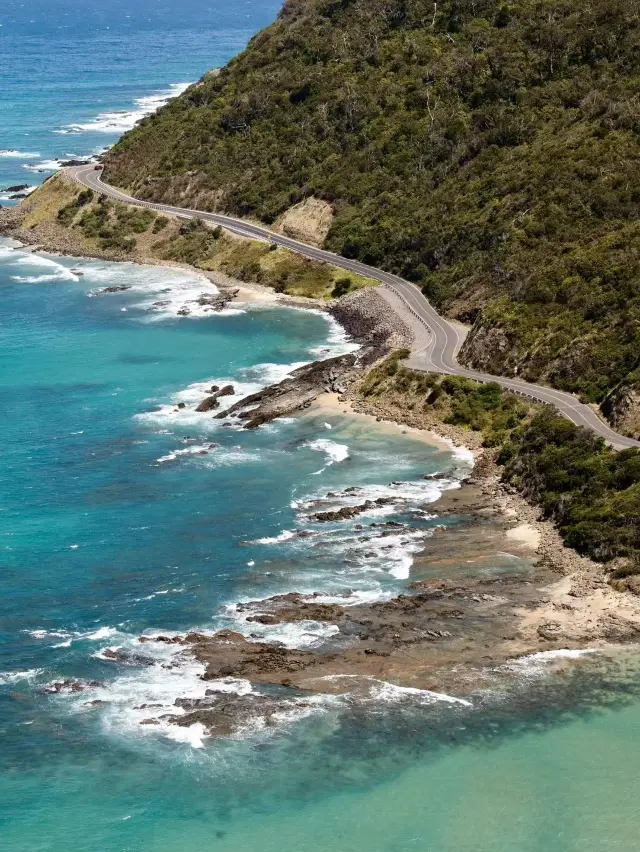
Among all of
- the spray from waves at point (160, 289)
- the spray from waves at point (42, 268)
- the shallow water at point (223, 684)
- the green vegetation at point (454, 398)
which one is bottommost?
the shallow water at point (223, 684)

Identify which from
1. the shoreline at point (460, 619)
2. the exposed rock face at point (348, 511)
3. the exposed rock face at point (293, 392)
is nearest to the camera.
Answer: the shoreline at point (460, 619)

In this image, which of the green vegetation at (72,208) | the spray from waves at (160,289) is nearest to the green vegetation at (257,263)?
the spray from waves at (160,289)

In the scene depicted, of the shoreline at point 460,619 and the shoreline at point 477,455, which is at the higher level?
the shoreline at point 477,455

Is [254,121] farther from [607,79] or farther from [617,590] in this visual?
[617,590]

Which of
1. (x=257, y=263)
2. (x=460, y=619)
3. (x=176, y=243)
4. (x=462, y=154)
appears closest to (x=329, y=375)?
(x=257, y=263)

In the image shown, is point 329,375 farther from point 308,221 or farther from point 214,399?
point 308,221

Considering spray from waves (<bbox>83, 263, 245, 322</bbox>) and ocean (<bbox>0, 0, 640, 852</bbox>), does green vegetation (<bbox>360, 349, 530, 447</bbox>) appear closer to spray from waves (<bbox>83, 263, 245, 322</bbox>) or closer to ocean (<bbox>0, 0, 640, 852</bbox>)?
ocean (<bbox>0, 0, 640, 852</bbox>)

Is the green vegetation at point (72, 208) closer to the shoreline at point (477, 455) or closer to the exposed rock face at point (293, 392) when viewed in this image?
the shoreline at point (477, 455)

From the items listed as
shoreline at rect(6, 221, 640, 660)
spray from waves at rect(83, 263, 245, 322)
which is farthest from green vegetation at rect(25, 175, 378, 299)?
spray from waves at rect(83, 263, 245, 322)
